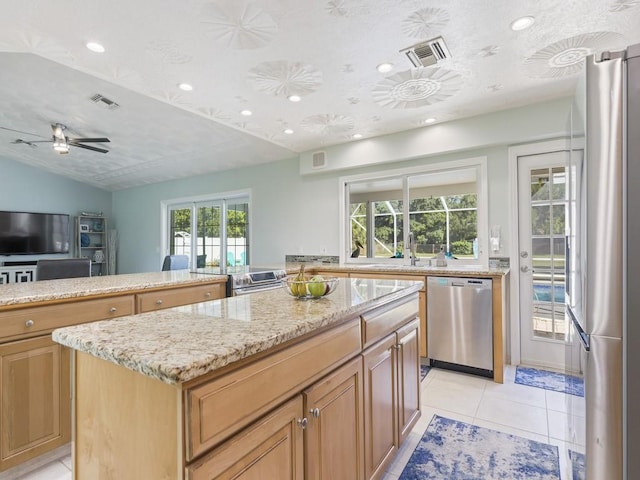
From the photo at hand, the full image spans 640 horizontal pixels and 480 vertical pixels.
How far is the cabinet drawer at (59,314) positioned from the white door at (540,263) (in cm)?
348

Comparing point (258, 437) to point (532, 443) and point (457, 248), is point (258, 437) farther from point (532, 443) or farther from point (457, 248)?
point (457, 248)

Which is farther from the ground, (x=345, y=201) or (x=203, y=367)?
(x=345, y=201)

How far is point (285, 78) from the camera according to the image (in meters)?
2.75

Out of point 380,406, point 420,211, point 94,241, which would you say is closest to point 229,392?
point 380,406

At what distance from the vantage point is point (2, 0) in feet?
6.41

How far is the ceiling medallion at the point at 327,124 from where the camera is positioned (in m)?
3.56

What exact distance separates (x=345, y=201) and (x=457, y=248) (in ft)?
5.08

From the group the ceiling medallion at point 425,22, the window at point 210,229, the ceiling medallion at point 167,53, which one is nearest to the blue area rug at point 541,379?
the ceiling medallion at point 425,22

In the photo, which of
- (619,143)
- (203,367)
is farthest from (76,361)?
(619,143)

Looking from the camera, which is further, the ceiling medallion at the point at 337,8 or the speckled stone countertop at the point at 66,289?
the ceiling medallion at the point at 337,8

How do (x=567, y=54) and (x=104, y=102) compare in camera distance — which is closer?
(x=567, y=54)

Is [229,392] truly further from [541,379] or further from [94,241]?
[94,241]

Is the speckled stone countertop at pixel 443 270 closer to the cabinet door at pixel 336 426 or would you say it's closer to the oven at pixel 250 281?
the oven at pixel 250 281

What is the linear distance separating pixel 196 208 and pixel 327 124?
364 cm
